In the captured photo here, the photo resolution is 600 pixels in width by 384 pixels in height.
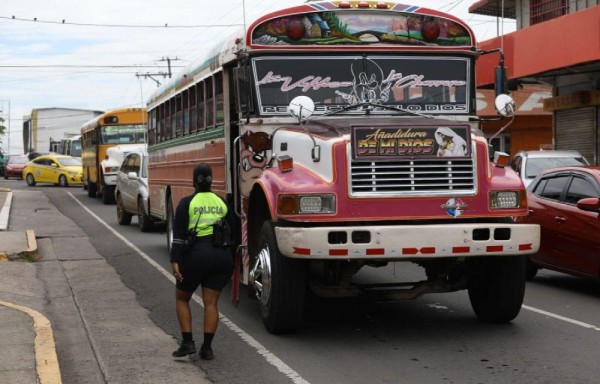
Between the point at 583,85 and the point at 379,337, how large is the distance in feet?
57.1

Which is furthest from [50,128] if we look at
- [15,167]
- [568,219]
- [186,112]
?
[568,219]

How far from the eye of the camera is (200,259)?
7.31 m

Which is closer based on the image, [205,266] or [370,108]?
[205,266]

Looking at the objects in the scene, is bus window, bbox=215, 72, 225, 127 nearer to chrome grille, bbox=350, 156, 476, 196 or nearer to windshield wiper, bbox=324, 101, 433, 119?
windshield wiper, bbox=324, 101, 433, 119

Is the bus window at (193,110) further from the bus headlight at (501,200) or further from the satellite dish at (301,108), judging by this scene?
the bus headlight at (501,200)

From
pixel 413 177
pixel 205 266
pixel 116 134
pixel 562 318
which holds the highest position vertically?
pixel 116 134

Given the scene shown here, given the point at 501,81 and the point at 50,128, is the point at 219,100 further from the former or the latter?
the point at 50,128

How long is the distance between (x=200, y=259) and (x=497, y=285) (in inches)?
114

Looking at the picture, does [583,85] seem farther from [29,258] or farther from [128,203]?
[29,258]

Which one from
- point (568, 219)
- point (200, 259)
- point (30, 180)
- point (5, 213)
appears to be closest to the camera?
point (200, 259)

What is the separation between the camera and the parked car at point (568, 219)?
34.2ft

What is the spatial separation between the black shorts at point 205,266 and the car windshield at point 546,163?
39.1 feet

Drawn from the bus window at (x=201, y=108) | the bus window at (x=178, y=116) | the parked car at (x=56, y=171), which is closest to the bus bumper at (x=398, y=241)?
the bus window at (x=201, y=108)

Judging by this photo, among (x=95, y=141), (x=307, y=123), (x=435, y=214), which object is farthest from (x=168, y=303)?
(x=95, y=141)
